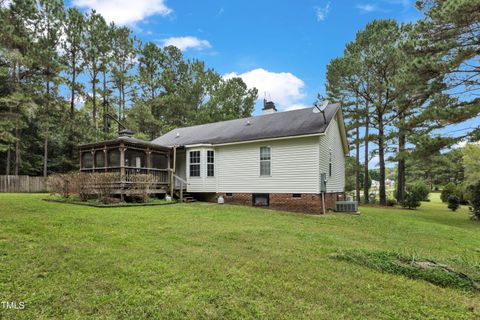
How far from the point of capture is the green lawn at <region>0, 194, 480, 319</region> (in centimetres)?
321

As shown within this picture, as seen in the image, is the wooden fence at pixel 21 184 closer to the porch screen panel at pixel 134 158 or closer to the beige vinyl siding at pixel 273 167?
the porch screen panel at pixel 134 158

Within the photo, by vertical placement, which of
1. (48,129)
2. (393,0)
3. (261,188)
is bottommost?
(261,188)

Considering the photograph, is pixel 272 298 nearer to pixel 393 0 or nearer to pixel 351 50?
pixel 393 0

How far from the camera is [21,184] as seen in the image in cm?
2097

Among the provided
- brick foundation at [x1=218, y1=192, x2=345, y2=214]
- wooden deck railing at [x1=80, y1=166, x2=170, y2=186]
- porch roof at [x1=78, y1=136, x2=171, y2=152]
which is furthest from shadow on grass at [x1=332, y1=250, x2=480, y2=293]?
porch roof at [x1=78, y1=136, x2=171, y2=152]

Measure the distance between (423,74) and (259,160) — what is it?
849 centimetres

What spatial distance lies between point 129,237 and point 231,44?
15.7m

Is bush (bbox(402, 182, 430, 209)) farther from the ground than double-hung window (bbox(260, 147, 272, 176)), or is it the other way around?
double-hung window (bbox(260, 147, 272, 176))

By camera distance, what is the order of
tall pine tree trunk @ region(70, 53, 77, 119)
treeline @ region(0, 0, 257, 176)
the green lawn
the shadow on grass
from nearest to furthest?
the green lawn
the shadow on grass
treeline @ region(0, 0, 257, 176)
tall pine tree trunk @ region(70, 53, 77, 119)

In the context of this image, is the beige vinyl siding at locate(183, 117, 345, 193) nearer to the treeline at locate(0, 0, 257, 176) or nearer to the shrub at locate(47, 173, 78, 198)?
the shrub at locate(47, 173, 78, 198)

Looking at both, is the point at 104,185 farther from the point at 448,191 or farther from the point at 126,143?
the point at 448,191

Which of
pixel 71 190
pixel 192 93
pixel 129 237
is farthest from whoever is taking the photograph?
pixel 192 93

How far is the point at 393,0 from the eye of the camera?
13.7 meters

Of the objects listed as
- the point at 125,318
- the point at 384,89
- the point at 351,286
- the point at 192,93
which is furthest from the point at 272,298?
the point at 192,93
